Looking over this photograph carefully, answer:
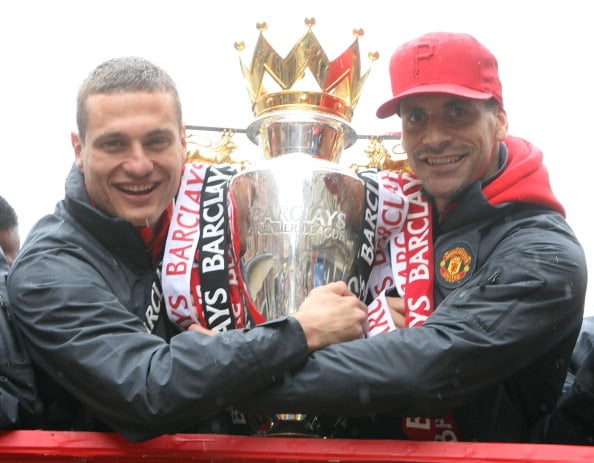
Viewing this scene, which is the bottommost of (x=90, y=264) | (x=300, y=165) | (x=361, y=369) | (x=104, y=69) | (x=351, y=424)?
(x=351, y=424)

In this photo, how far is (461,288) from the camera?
2959mm

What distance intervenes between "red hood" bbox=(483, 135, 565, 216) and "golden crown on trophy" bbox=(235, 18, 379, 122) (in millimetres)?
578

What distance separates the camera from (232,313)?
3.14 metres

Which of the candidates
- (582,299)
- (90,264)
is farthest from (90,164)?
(582,299)

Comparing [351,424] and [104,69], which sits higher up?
[104,69]

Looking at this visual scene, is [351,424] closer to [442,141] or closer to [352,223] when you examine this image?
[352,223]

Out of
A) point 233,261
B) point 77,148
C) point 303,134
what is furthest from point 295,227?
point 77,148

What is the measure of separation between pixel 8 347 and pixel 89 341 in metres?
0.24

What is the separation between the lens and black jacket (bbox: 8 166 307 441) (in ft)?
8.36

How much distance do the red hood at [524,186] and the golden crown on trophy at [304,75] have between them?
1.90 ft

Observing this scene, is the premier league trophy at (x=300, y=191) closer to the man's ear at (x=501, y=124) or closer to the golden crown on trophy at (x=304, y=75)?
the golden crown on trophy at (x=304, y=75)

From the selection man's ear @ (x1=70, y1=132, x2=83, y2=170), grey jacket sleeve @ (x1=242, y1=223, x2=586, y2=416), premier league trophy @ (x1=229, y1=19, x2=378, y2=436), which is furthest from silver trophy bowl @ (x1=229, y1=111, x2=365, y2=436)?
man's ear @ (x1=70, y1=132, x2=83, y2=170)

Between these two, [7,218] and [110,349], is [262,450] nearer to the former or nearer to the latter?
[110,349]

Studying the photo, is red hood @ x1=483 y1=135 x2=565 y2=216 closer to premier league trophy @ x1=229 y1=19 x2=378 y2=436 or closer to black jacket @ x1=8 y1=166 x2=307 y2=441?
premier league trophy @ x1=229 y1=19 x2=378 y2=436
